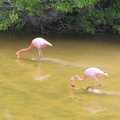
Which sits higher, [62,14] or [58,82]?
[62,14]

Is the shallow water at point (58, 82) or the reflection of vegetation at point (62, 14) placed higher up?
the reflection of vegetation at point (62, 14)

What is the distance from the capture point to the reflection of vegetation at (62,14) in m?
11.0

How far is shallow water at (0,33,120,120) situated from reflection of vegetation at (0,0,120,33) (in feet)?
2.54

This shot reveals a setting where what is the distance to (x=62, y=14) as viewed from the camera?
13.1 meters

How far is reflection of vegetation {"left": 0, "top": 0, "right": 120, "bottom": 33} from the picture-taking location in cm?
1105

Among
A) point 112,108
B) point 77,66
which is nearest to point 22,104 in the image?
point 112,108

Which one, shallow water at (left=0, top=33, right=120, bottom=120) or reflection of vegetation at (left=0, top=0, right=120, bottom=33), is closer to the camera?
shallow water at (left=0, top=33, right=120, bottom=120)

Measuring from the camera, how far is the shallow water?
6285 mm

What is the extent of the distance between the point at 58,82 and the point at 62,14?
5655mm

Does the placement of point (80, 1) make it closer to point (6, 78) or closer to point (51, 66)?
point (51, 66)

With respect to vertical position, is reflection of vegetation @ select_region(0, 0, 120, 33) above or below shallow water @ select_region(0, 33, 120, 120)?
above

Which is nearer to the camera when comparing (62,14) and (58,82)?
(58,82)

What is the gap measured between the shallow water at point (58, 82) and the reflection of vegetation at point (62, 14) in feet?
2.54

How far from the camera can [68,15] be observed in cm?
1331
